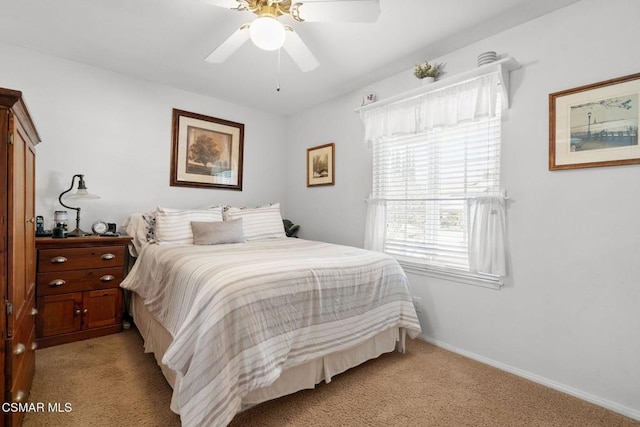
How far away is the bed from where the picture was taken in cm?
138

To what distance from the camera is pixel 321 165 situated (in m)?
3.78

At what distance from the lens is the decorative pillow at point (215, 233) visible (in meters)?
2.78

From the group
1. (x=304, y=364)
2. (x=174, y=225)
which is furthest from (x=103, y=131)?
(x=304, y=364)

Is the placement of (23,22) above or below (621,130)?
above

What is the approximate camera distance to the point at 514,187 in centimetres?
218

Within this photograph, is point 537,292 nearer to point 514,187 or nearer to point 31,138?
point 514,187

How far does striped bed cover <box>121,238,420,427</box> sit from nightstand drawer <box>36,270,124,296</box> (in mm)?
412

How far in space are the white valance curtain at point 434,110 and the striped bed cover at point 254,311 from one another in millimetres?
1232

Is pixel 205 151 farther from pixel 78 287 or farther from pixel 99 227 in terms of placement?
pixel 78 287

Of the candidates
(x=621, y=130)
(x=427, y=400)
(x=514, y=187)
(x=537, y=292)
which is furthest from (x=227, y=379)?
(x=621, y=130)

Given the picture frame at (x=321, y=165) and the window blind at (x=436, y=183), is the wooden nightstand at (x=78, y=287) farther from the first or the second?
the window blind at (x=436, y=183)

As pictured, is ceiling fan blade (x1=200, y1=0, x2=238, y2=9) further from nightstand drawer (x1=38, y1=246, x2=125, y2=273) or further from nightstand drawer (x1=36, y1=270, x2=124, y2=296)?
nightstand drawer (x1=36, y1=270, x2=124, y2=296)

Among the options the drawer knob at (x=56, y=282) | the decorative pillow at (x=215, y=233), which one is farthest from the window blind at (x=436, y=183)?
the drawer knob at (x=56, y=282)

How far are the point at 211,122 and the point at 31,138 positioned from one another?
6.62 ft
